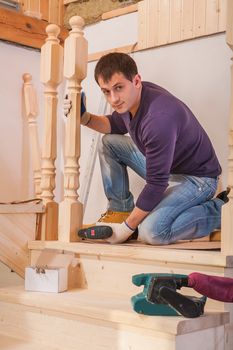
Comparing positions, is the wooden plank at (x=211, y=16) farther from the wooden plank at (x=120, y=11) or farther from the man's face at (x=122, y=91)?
the man's face at (x=122, y=91)

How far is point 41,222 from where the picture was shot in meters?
2.39

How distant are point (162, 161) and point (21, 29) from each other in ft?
5.28

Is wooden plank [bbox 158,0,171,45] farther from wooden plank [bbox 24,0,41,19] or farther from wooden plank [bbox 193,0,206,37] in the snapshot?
wooden plank [bbox 24,0,41,19]

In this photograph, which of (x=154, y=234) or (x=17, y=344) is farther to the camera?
(x=154, y=234)

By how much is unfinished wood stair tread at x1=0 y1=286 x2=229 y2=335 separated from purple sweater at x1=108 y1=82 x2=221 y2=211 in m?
0.41

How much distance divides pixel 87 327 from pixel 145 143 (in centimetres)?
72

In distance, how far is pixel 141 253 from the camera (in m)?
1.96

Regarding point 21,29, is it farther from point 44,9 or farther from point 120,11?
point 120,11

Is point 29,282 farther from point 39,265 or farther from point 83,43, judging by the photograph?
point 83,43

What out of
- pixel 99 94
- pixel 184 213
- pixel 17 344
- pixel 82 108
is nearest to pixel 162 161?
pixel 184 213

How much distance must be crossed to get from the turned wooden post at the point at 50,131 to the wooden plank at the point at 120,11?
2.67 ft

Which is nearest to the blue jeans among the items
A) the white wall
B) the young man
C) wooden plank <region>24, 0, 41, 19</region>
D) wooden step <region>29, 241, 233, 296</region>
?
the young man

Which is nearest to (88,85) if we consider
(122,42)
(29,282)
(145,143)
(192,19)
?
(122,42)

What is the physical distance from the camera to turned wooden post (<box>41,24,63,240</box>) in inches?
93.8
